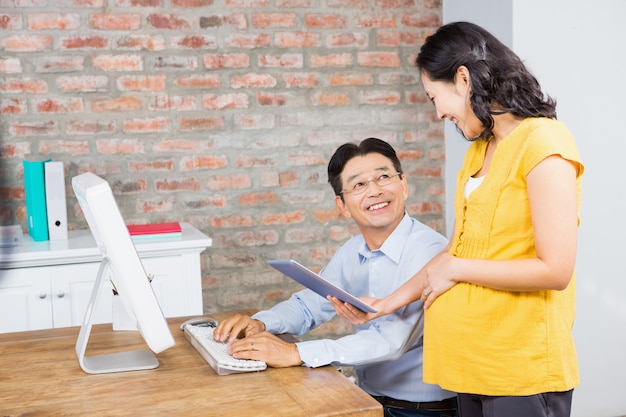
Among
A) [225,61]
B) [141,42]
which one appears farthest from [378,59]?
[141,42]

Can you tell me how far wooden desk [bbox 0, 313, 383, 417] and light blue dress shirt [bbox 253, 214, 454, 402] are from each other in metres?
0.17

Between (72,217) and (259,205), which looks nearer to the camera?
(72,217)

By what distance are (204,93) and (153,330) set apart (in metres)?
1.98

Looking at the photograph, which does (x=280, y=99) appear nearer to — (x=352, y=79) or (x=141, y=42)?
(x=352, y=79)

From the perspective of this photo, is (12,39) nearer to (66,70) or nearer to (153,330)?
(66,70)

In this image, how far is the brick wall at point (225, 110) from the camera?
3.15 metres

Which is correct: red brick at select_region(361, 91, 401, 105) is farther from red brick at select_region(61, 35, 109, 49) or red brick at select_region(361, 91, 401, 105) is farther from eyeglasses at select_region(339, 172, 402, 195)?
eyeglasses at select_region(339, 172, 402, 195)

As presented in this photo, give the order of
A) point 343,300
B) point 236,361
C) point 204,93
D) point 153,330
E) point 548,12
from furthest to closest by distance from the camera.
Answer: point 204,93, point 548,12, point 343,300, point 236,361, point 153,330

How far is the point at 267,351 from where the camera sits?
166cm

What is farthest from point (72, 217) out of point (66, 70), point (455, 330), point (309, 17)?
point (455, 330)

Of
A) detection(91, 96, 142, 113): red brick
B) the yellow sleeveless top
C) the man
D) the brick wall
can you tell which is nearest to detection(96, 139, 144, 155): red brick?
the brick wall

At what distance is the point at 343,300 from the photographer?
1.79 metres

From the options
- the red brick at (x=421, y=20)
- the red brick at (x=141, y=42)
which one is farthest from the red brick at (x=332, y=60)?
the red brick at (x=141, y=42)

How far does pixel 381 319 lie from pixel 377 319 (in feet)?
0.09
